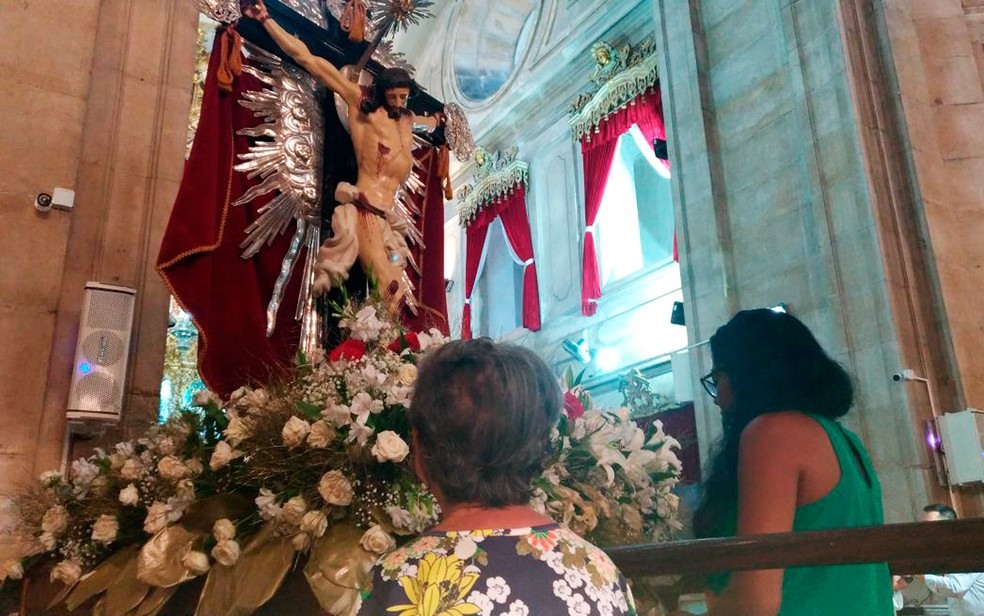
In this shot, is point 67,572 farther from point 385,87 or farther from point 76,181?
point 385,87

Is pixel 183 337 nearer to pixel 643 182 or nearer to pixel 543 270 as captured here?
pixel 543 270

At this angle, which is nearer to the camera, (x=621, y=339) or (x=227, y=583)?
(x=227, y=583)

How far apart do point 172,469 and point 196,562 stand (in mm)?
282

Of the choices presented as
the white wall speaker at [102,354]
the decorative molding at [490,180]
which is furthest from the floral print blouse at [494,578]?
the decorative molding at [490,180]

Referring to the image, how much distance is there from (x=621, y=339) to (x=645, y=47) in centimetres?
318

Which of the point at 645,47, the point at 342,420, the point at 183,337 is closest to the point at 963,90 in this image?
the point at 645,47

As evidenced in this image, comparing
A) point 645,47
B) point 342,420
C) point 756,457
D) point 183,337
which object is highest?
point 645,47

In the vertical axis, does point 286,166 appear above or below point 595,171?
below

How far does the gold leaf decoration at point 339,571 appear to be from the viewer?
1383 mm

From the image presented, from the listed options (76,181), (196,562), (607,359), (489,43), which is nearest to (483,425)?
(196,562)

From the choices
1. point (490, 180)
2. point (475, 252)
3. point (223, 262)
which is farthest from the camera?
point (475, 252)

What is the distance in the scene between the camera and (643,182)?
30.5 feet

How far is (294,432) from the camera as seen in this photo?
64.2 inches

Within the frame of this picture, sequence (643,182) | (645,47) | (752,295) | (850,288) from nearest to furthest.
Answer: (850,288) < (752,295) < (645,47) < (643,182)
